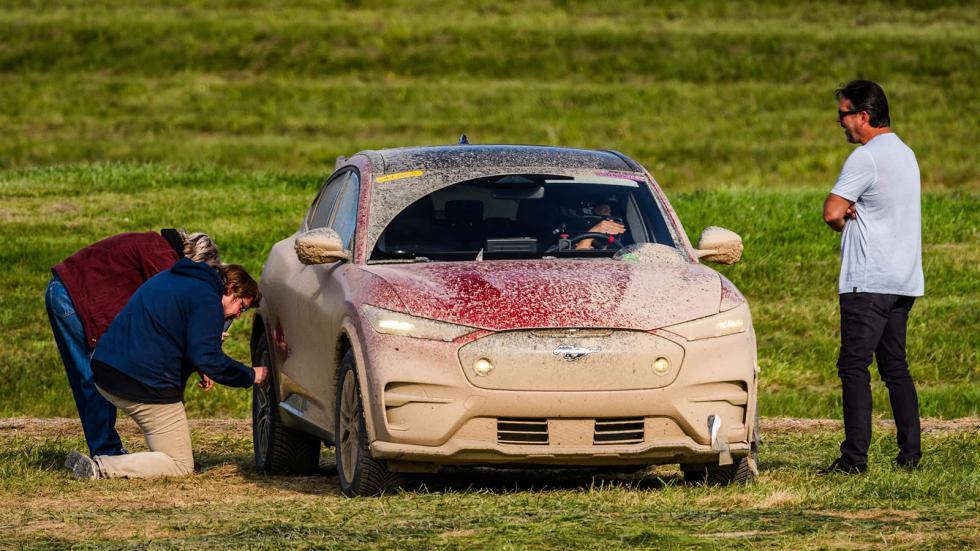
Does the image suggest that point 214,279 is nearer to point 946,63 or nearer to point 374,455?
point 374,455

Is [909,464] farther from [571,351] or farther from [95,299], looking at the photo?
→ [95,299]

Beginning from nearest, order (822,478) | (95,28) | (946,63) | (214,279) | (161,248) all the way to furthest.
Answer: (822,478) → (214,279) → (161,248) → (946,63) → (95,28)

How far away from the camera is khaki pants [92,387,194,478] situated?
961 centimetres

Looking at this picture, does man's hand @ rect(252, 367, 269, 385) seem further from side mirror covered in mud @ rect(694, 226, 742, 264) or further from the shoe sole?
side mirror covered in mud @ rect(694, 226, 742, 264)

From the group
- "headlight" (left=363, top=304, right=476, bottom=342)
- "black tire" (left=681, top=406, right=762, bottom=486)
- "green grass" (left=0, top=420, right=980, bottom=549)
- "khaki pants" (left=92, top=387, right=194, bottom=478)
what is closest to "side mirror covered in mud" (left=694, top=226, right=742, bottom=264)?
"black tire" (left=681, top=406, right=762, bottom=486)

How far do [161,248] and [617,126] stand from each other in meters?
31.1

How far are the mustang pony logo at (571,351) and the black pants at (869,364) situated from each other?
1825 millimetres

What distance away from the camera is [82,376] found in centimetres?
1005

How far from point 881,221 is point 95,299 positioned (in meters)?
4.39

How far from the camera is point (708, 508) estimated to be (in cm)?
727

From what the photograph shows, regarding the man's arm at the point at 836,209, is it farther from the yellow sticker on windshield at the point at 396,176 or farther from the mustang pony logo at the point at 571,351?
the yellow sticker on windshield at the point at 396,176

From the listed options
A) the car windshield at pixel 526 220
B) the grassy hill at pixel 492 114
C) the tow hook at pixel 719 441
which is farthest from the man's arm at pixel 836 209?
the grassy hill at pixel 492 114

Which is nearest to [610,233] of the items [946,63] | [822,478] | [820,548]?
[822,478]

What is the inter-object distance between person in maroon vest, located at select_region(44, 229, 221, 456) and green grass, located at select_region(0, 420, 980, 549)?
371 mm
